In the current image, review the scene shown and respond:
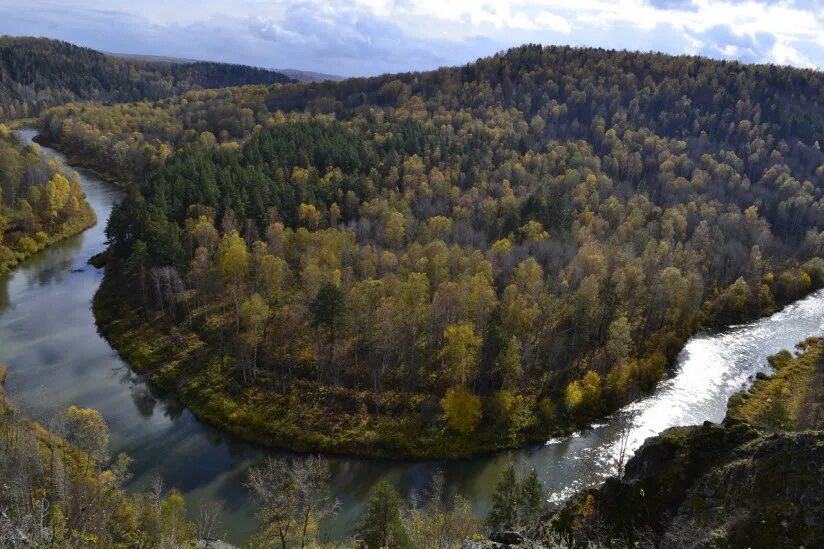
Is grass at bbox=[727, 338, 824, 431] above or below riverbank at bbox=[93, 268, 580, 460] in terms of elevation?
above

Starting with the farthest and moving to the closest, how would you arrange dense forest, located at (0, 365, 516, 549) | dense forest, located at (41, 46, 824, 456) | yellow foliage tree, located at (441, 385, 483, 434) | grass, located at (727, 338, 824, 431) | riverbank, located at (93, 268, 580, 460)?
dense forest, located at (41, 46, 824, 456) < yellow foliage tree, located at (441, 385, 483, 434) < riverbank, located at (93, 268, 580, 460) < grass, located at (727, 338, 824, 431) < dense forest, located at (0, 365, 516, 549)

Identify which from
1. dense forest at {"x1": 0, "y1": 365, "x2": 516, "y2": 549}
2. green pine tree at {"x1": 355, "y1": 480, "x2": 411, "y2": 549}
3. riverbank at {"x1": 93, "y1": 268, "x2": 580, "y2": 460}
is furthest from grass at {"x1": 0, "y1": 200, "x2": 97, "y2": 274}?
green pine tree at {"x1": 355, "y1": 480, "x2": 411, "y2": 549}

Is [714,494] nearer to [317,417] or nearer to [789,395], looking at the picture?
[317,417]

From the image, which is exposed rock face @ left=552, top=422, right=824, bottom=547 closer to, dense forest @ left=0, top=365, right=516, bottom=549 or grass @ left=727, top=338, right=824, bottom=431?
dense forest @ left=0, top=365, right=516, bottom=549

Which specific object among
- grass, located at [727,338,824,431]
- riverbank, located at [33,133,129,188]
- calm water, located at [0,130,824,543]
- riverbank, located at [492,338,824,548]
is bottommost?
calm water, located at [0,130,824,543]

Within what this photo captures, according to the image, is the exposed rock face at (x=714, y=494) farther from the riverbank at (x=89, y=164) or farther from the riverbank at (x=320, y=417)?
the riverbank at (x=89, y=164)

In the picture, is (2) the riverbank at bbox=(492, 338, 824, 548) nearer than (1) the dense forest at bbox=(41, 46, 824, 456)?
Yes

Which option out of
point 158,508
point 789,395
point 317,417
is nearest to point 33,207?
point 317,417
